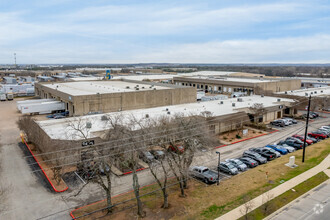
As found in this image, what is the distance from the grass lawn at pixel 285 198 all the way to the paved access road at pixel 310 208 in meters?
0.44

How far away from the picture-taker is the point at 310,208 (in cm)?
1612

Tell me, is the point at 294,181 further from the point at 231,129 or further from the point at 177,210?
the point at 231,129

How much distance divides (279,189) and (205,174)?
212 inches

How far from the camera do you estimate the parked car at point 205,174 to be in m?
20.1

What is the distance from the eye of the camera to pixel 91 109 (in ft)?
142

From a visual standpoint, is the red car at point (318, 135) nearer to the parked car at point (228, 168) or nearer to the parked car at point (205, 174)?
the parked car at point (228, 168)

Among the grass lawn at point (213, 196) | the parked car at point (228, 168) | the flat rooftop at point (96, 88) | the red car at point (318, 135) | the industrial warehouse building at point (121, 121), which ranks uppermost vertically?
the flat rooftop at point (96, 88)

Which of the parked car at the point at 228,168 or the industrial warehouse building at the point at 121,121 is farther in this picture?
the industrial warehouse building at the point at 121,121

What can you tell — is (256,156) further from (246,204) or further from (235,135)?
(246,204)

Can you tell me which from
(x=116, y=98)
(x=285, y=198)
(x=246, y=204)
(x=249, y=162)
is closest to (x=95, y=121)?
(x=116, y=98)

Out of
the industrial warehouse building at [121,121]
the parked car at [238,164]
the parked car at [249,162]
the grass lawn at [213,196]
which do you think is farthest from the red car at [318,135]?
the parked car at [238,164]

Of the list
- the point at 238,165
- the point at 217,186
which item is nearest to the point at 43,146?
the point at 217,186

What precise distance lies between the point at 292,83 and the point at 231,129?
47185 millimetres

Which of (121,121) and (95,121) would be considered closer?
(121,121)
